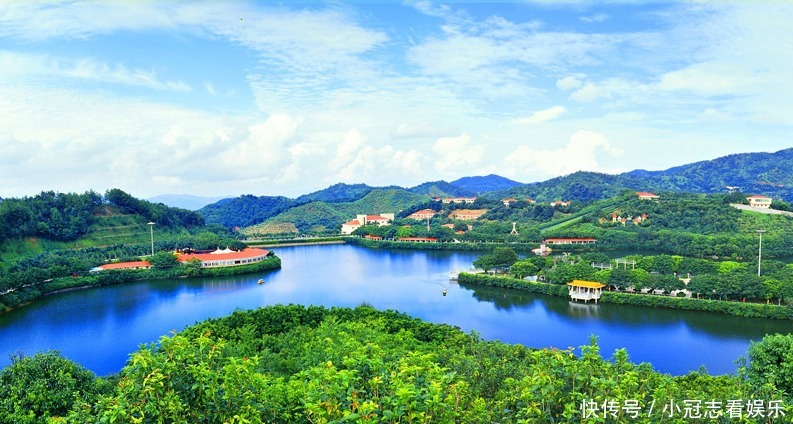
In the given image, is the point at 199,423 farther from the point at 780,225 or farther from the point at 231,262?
the point at 780,225

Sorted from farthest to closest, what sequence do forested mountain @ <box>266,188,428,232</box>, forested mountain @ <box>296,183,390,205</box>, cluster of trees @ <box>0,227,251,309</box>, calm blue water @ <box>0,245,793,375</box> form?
forested mountain @ <box>296,183,390,205</box> < forested mountain @ <box>266,188,428,232</box> < cluster of trees @ <box>0,227,251,309</box> < calm blue water @ <box>0,245,793,375</box>

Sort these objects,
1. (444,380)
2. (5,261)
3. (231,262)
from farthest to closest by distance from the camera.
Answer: (231,262), (5,261), (444,380)

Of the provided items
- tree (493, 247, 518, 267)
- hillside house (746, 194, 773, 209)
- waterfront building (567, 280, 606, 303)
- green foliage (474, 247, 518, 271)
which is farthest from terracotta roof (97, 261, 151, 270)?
→ hillside house (746, 194, 773, 209)

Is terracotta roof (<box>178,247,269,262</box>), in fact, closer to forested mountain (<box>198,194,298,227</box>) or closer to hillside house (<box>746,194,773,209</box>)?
forested mountain (<box>198,194,298,227</box>)

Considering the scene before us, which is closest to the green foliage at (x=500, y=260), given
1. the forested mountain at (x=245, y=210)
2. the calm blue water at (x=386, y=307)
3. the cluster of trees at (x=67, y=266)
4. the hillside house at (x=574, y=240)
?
the calm blue water at (x=386, y=307)

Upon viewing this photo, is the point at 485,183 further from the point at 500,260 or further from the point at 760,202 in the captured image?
the point at 500,260

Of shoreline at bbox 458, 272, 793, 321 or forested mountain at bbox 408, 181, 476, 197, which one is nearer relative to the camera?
shoreline at bbox 458, 272, 793, 321

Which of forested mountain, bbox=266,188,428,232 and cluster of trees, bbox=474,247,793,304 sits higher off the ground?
forested mountain, bbox=266,188,428,232

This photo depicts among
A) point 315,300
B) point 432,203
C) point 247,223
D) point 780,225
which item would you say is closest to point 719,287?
point 315,300
